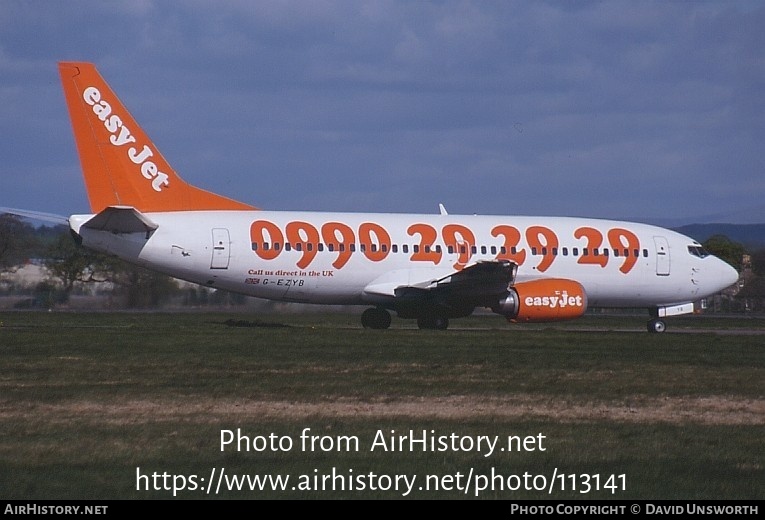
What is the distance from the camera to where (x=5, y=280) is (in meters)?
54.4

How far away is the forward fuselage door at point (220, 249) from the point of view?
105 feet

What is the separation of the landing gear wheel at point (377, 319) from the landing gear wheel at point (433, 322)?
1044 mm

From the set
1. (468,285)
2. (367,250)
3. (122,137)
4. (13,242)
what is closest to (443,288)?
(468,285)

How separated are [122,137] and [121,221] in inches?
99.1

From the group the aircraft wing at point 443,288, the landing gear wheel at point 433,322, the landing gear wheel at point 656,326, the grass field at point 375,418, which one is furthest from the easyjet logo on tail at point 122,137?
the landing gear wheel at point 656,326

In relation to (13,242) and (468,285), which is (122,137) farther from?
(13,242)

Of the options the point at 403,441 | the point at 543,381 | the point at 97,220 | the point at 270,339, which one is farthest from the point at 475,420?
the point at 97,220

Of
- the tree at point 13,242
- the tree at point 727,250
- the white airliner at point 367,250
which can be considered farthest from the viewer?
the tree at point 727,250

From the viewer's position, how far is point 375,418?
15.1m

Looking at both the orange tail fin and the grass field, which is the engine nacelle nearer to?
the grass field

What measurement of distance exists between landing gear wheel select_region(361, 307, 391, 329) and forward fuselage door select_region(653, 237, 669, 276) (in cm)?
925

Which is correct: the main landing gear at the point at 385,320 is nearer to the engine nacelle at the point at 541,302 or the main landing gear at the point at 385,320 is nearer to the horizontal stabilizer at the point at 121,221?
the engine nacelle at the point at 541,302

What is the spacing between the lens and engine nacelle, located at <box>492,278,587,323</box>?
33.3 metres
